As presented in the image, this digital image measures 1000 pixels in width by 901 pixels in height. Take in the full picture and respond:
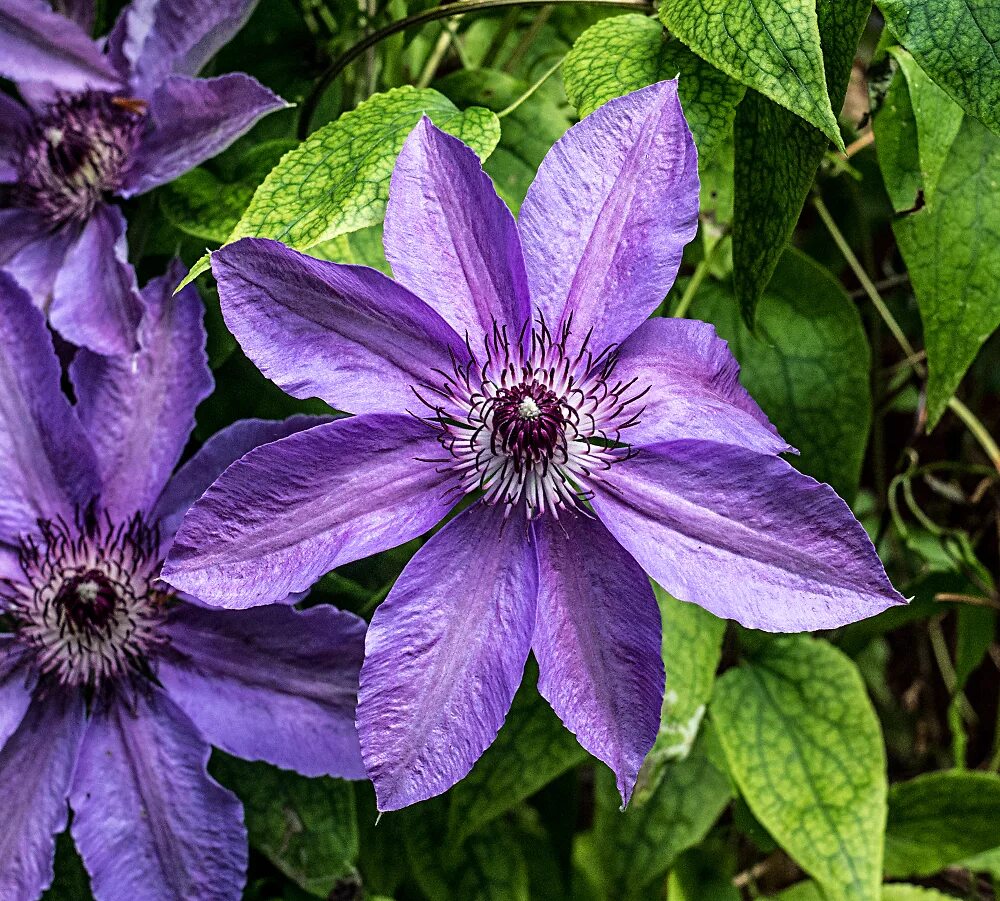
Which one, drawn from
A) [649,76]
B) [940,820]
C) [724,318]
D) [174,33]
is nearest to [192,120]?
[174,33]

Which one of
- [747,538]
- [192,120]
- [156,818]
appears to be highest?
[192,120]

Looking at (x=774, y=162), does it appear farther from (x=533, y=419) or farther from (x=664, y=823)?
(x=664, y=823)

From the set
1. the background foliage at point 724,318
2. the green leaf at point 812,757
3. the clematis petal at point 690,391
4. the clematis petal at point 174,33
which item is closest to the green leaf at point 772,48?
the background foliage at point 724,318

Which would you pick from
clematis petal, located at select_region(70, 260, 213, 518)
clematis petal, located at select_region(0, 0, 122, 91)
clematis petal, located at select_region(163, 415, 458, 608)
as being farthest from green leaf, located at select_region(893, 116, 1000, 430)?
clematis petal, located at select_region(0, 0, 122, 91)

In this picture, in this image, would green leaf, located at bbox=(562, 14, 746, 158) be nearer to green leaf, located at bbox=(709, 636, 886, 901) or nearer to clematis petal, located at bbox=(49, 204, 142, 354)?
clematis petal, located at bbox=(49, 204, 142, 354)

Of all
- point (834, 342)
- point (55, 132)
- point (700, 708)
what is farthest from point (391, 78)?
point (700, 708)

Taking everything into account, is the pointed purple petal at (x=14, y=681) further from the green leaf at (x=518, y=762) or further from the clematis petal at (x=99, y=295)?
the green leaf at (x=518, y=762)

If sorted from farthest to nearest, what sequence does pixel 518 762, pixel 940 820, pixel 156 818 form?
pixel 940 820 < pixel 518 762 < pixel 156 818
